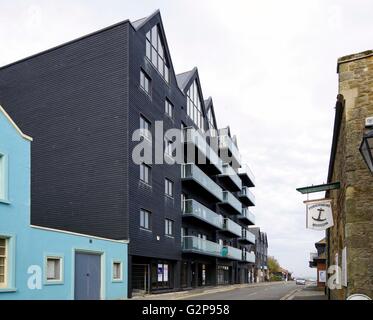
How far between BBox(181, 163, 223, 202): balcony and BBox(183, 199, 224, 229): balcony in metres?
1.72

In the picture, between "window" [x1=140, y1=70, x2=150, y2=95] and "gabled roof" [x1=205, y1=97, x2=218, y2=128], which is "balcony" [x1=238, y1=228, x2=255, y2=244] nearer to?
"gabled roof" [x1=205, y1=97, x2=218, y2=128]

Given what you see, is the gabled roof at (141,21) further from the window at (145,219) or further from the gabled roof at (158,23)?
the window at (145,219)

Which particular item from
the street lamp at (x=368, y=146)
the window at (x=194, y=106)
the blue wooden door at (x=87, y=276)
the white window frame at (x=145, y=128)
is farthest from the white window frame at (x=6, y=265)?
the window at (x=194, y=106)

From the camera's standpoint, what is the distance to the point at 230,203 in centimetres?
5000

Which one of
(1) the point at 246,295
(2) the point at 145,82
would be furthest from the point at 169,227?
(2) the point at 145,82

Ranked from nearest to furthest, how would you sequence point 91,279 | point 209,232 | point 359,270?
point 359,270 → point 91,279 → point 209,232

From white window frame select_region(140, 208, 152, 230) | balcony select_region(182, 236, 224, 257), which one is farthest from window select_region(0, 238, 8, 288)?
balcony select_region(182, 236, 224, 257)

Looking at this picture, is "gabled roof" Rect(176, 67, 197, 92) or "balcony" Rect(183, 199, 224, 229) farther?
"gabled roof" Rect(176, 67, 197, 92)

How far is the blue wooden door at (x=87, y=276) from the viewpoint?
69.5ft

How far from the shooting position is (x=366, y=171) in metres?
11.1

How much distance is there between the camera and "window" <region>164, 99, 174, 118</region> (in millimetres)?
34369
